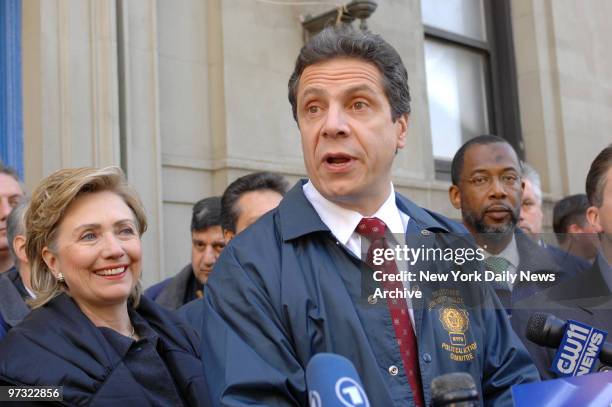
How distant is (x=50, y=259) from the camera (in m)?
3.49

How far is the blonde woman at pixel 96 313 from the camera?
3084 millimetres

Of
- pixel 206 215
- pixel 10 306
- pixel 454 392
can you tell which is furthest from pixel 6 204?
pixel 454 392

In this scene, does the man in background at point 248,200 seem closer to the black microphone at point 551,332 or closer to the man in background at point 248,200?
the man in background at point 248,200

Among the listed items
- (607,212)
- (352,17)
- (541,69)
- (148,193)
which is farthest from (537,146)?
(607,212)

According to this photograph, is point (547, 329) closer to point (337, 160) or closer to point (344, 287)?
point (344, 287)

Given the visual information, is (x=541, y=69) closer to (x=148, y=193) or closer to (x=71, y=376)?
(x=148, y=193)

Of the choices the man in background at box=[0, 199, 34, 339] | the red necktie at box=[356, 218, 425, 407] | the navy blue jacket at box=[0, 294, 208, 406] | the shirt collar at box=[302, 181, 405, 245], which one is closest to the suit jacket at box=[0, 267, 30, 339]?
the man in background at box=[0, 199, 34, 339]

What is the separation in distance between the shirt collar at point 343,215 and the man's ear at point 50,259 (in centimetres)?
128

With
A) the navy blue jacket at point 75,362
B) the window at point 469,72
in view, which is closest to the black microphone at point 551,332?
the navy blue jacket at point 75,362

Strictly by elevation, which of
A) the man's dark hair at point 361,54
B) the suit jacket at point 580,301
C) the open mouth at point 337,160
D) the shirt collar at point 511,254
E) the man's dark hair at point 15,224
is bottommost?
the suit jacket at point 580,301

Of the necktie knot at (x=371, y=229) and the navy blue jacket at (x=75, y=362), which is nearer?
the necktie knot at (x=371, y=229)

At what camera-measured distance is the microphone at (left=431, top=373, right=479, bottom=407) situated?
1555 mm

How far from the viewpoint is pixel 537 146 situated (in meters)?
9.36

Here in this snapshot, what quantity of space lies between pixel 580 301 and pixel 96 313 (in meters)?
1.90
